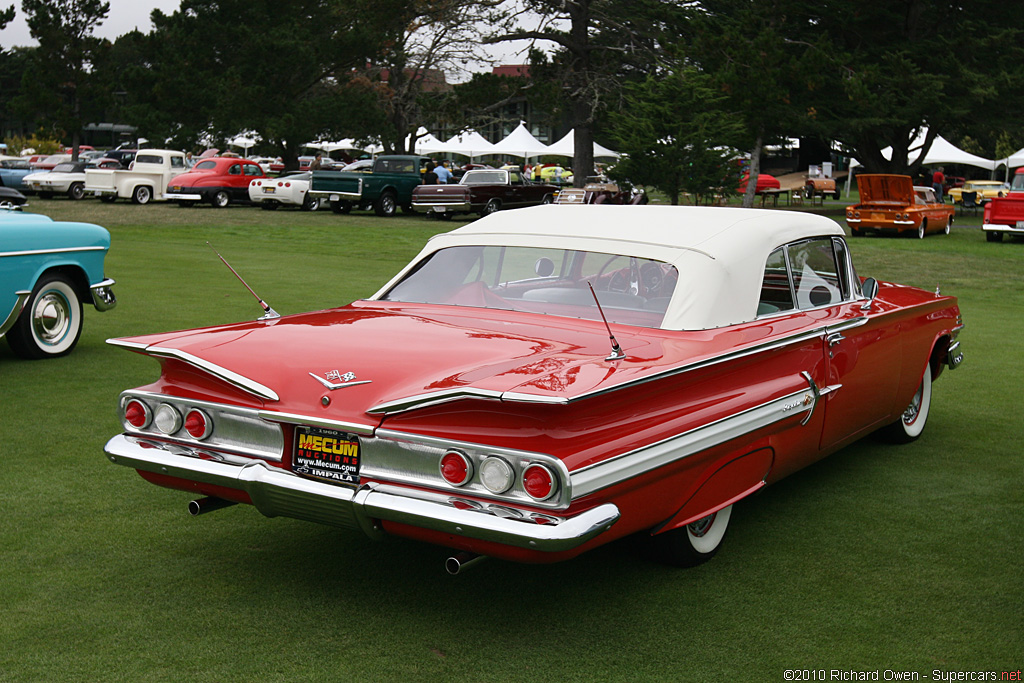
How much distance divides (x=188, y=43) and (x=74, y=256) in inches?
1553

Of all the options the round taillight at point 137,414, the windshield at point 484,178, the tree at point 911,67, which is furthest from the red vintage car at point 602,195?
the round taillight at point 137,414

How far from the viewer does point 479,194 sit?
96.5 feet

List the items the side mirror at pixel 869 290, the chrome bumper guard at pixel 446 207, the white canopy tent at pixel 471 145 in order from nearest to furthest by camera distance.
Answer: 1. the side mirror at pixel 869 290
2. the chrome bumper guard at pixel 446 207
3. the white canopy tent at pixel 471 145

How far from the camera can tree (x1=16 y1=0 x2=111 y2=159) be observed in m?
51.6

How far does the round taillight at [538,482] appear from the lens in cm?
318

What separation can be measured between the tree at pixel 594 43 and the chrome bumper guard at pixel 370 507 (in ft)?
113

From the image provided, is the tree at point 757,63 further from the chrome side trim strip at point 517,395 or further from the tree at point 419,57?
the chrome side trim strip at point 517,395

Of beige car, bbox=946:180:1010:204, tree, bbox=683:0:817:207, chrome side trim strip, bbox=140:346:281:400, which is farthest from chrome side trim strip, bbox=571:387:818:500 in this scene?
beige car, bbox=946:180:1010:204

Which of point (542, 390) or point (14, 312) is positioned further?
point (14, 312)

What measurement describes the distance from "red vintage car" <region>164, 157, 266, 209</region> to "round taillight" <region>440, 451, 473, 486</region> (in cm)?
3012

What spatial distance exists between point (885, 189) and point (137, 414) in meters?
26.0

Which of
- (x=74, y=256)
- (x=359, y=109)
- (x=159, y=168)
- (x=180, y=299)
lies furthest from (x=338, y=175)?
(x=74, y=256)

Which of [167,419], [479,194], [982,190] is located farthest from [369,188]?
[167,419]

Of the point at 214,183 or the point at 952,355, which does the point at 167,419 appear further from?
the point at 214,183
